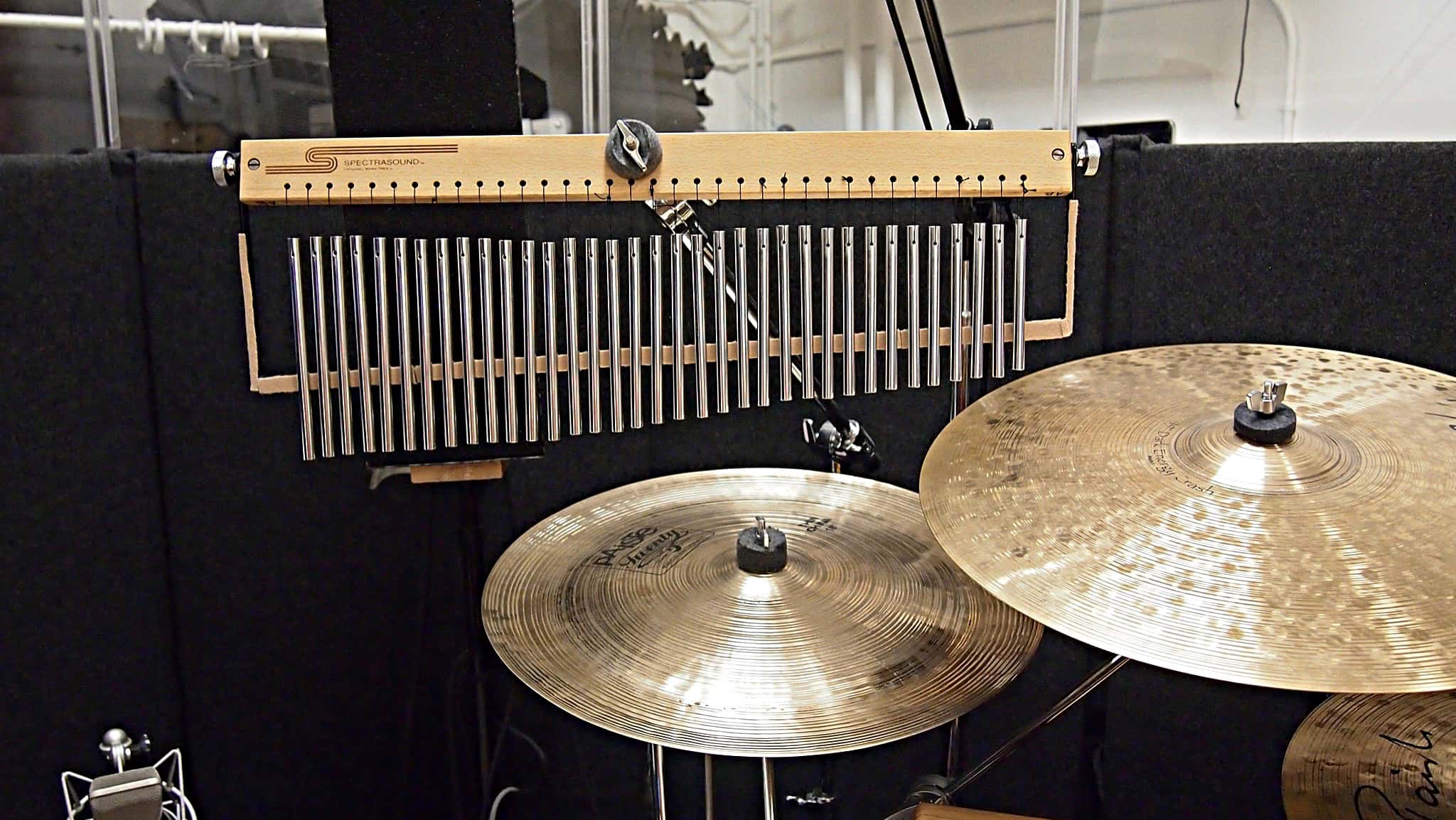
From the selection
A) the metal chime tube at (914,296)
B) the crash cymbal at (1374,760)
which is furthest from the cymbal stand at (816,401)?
the crash cymbal at (1374,760)

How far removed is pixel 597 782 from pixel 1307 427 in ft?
3.97

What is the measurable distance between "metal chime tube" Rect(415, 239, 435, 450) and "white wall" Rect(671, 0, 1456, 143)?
1751mm

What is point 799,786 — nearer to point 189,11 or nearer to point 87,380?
point 87,380

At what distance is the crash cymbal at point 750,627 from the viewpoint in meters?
1.00

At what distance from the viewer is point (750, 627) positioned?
1094 mm

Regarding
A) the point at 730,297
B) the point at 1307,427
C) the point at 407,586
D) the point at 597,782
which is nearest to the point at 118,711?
the point at 407,586

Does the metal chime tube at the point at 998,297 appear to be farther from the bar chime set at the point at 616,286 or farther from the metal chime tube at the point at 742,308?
the metal chime tube at the point at 742,308

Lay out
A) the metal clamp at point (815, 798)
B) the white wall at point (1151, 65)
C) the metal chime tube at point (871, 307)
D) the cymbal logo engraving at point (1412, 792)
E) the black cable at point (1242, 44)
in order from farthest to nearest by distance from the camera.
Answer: the black cable at point (1242, 44)
the white wall at point (1151, 65)
the metal clamp at point (815, 798)
the metal chime tube at point (871, 307)
the cymbal logo engraving at point (1412, 792)

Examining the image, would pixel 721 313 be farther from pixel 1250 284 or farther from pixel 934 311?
pixel 1250 284

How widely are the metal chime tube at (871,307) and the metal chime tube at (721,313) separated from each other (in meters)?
0.15

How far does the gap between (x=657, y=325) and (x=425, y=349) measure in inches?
9.9

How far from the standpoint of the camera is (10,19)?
1.94 meters

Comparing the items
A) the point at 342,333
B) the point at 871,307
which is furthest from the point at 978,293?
the point at 342,333

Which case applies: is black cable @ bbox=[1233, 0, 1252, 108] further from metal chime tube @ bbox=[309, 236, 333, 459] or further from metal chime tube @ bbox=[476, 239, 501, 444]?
metal chime tube @ bbox=[309, 236, 333, 459]
